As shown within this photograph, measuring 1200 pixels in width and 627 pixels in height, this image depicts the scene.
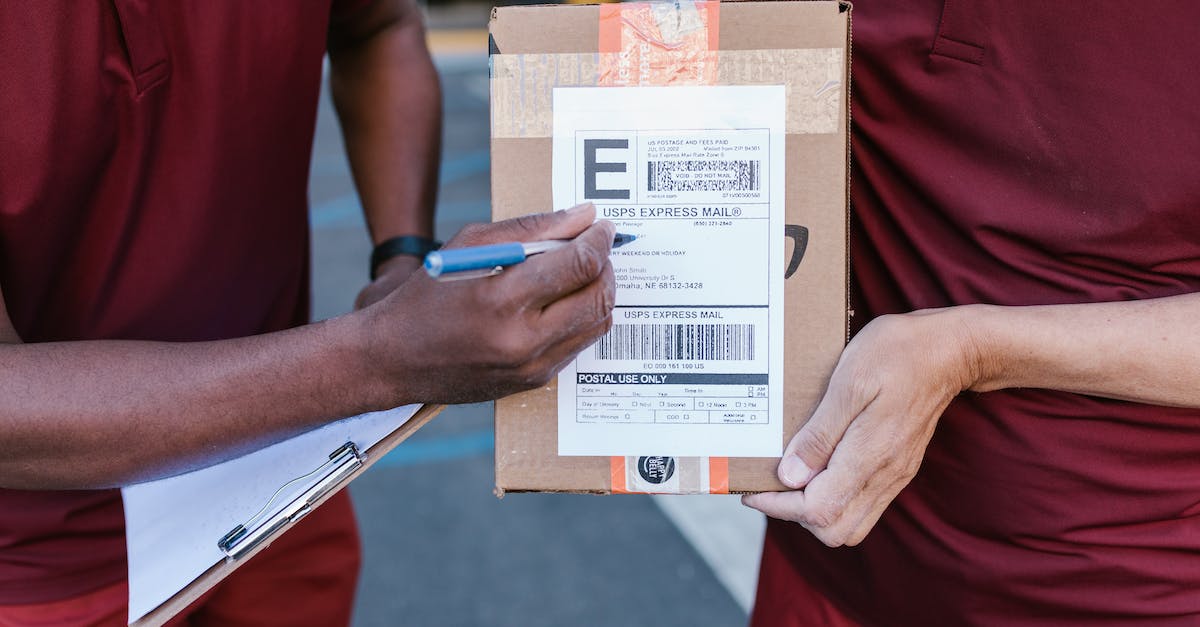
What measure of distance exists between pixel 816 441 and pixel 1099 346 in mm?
272

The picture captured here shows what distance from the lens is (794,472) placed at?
95cm

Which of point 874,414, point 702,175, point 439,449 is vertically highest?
point 702,175

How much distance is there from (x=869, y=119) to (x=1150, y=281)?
1.02 ft

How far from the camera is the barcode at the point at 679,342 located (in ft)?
3.10

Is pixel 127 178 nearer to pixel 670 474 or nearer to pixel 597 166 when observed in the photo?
pixel 597 166

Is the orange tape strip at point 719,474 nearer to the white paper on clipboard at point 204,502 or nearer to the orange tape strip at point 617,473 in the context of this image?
the orange tape strip at point 617,473

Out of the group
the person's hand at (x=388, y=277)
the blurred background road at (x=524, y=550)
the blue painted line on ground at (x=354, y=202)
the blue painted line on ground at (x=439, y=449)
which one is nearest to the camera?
the person's hand at (x=388, y=277)

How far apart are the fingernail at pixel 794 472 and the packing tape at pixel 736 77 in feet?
1.03

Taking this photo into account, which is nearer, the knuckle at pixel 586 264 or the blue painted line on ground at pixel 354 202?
the knuckle at pixel 586 264

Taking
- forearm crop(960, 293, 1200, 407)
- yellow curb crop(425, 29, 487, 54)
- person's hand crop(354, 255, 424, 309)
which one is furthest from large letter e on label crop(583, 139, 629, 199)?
yellow curb crop(425, 29, 487, 54)

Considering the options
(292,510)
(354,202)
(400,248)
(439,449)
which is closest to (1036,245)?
(292,510)

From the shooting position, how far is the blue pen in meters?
0.80

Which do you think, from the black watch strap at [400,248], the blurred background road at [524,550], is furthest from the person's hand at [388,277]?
the blurred background road at [524,550]

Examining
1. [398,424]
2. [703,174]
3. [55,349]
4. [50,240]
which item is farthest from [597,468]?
[50,240]
